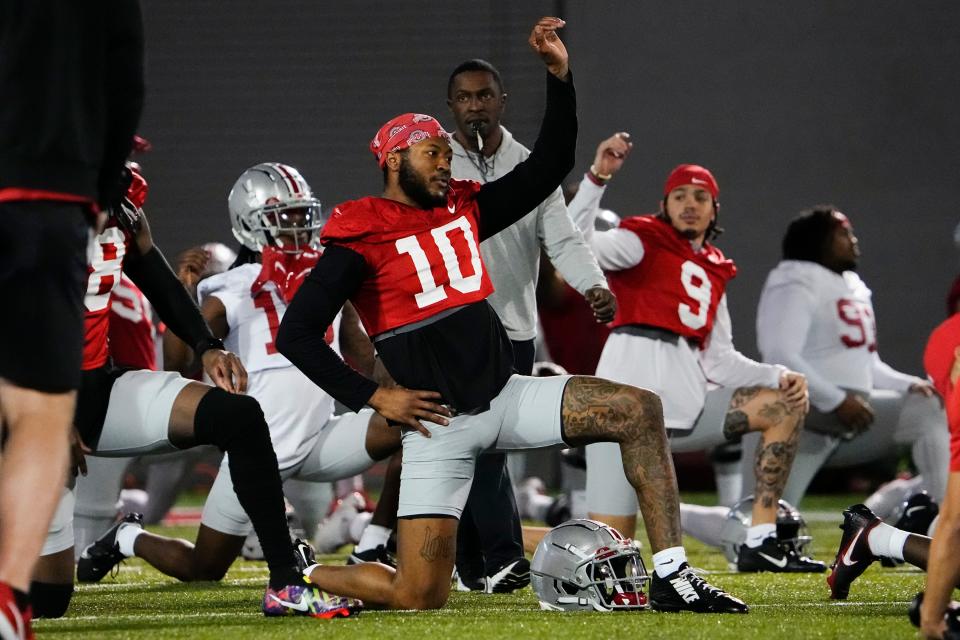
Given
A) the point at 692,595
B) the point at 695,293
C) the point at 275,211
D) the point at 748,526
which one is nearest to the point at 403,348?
the point at 692,595

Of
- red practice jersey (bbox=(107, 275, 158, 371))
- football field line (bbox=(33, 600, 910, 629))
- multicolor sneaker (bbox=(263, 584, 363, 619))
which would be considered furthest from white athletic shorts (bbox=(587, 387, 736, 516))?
red practice jersey (bbox=(107, 275, 158, 371))

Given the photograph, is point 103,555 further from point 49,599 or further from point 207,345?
point 207,345

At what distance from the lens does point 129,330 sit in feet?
20.6

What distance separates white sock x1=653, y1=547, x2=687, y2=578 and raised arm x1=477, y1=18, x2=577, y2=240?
1132 mm

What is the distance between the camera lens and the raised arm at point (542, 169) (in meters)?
4.61

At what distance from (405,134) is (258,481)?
43.9 inches

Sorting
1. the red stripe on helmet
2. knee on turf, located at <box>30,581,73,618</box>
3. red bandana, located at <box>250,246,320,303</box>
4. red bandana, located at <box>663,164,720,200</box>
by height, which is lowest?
knee on turf, located at <box>30,581,73,618</box>

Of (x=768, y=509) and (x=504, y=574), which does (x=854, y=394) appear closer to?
(x=768, y=509)

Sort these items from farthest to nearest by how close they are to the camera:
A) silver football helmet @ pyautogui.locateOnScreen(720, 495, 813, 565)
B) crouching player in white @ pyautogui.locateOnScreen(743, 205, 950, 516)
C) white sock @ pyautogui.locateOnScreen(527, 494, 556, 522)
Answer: white sock @ pyautogui.locateOnScreen(527, 494, 556, 522)
crouching player in white @ pyautogui.locateOnScreen(743, 205, 950, 516)
silver football helmet @ pyautogui.locateOnScreen(720, 495, 813, 565)

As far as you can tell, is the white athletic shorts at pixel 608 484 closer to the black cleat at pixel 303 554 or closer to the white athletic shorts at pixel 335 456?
the white athletic shorts at pixel 335 456

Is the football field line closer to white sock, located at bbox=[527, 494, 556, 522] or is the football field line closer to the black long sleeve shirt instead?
the black long sleeve shirt

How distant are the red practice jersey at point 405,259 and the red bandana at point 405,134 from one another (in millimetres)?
177

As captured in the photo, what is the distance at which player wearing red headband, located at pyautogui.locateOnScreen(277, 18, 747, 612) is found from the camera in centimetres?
428

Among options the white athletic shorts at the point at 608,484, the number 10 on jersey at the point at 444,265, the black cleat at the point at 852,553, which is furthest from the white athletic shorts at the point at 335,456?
the black cleat at the point at 852,553
